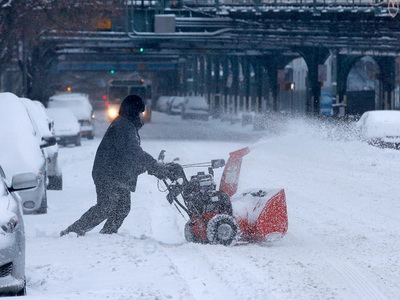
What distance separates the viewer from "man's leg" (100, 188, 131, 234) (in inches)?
428

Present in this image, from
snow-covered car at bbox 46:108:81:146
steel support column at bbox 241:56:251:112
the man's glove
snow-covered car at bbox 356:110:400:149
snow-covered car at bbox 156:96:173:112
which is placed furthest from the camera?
snow-covered car at bbox 156:96:173:112

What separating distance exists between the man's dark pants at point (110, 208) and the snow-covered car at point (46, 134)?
4.53m

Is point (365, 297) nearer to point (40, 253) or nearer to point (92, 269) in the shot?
point (92, 269)

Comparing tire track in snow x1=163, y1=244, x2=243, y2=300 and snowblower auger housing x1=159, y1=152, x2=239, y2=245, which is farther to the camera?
snowblower auger housing x1=159, y1=152, x2=239, y2=245

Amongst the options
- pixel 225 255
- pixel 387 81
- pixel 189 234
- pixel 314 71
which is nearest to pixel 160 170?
pixel 189 234

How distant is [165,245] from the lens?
36.0ft

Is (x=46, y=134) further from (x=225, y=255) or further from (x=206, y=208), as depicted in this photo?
(x=225, y=255)

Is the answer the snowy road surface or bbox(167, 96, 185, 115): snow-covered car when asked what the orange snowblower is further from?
bbox(167, 96, 185, 115): snow-covered car

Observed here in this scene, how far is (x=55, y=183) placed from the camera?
61.9 feet

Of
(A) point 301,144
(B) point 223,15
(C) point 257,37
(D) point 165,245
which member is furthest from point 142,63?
(D) point 165,245

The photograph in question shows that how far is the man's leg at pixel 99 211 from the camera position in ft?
35.6

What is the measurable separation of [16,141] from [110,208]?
349 cm

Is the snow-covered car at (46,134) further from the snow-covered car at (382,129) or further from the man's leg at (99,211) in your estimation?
the snow-covered car at (382,129)

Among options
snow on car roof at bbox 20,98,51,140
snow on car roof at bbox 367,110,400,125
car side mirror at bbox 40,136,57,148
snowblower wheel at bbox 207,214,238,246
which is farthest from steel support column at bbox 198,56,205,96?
snowblower wheel at bbox 207,214,238,246
